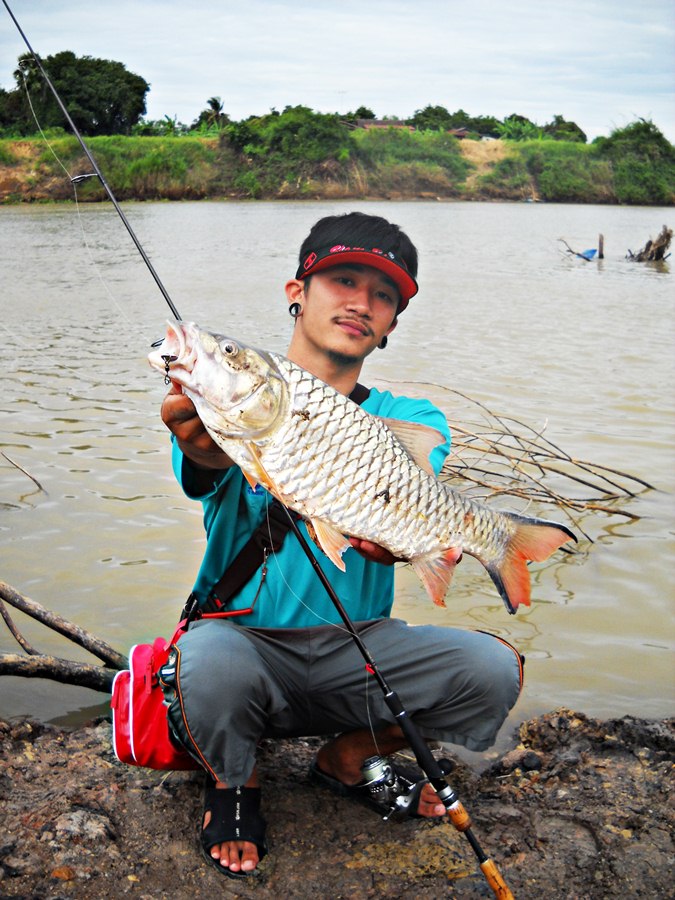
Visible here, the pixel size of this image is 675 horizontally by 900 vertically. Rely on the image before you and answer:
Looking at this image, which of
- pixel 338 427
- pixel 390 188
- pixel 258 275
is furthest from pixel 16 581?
pixel 390 188

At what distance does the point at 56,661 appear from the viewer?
8.93 feet

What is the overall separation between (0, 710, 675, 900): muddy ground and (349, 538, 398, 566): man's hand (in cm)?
64

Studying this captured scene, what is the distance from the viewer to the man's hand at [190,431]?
1.99m

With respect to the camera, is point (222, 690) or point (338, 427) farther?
point (222, 690)

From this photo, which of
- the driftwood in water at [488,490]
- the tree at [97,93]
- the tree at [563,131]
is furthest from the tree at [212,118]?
the driftwood in water at [488,490]

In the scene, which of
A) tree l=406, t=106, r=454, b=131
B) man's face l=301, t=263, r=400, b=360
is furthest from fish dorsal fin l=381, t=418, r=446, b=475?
tree l=406, t=106, r=454, b=131

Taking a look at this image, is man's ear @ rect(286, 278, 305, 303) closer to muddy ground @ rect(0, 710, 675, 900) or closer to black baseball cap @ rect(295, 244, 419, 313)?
black baseball cap @ rect(295, 244, 419, 313)

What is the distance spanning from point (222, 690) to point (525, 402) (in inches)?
219

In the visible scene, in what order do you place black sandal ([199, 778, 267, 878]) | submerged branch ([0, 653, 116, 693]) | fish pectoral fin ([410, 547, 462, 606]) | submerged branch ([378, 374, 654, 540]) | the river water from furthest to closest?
submerged branch ([378, 374, 654, 540]) < the river water < submerged branch ([0, 653, 116, 693]) < fish pectoral fin ([410, 547, 462, 606]) < black sandal ([199, 778, 267, 878])

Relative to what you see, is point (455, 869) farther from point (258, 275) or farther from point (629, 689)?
point (258, 275)

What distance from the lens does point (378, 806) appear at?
229 centimetres

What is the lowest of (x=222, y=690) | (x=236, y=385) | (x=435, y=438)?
(x=222, y=690)

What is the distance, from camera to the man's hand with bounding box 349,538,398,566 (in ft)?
6.92

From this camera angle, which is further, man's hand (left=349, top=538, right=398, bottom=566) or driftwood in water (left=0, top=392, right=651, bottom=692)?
driftwood in water (left=0, top=392, right=651, bottom=692)
